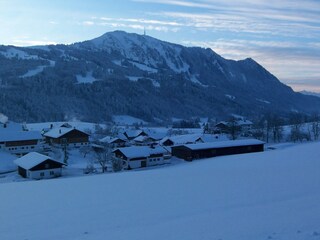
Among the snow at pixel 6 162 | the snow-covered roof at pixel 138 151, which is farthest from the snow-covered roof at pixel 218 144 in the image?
the snow at pixel 6 162

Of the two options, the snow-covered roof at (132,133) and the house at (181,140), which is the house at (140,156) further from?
the snow-covered roof at (132,133)

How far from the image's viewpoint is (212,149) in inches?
1815

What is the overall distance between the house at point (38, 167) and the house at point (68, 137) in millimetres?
18482

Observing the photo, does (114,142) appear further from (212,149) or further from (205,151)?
(212,149)

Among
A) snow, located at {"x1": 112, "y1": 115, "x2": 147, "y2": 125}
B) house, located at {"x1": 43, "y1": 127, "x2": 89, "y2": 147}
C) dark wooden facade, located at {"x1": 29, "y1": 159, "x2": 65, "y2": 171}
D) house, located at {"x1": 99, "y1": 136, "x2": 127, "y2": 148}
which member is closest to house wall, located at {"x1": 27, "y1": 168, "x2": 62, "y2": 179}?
dark wooden facade, located at {"x1": 29, "y1": 159, "x2": 65, "y2": 171}

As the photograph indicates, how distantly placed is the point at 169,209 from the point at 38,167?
26.8 metres

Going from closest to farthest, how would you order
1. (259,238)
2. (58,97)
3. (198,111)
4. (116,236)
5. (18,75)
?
(259,238) < (116,236) < (58,97) < (18,75) < (198,111)

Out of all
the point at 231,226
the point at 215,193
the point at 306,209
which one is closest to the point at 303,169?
the point at 215,193

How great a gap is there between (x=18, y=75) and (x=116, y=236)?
177 m

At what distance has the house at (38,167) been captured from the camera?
3622 cm

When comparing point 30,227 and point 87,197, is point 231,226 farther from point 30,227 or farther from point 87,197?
point 87,197

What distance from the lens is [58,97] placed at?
157250 mm

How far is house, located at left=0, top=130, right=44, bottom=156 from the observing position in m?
51.0

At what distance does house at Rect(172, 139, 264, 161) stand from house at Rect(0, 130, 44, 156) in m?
22.2
